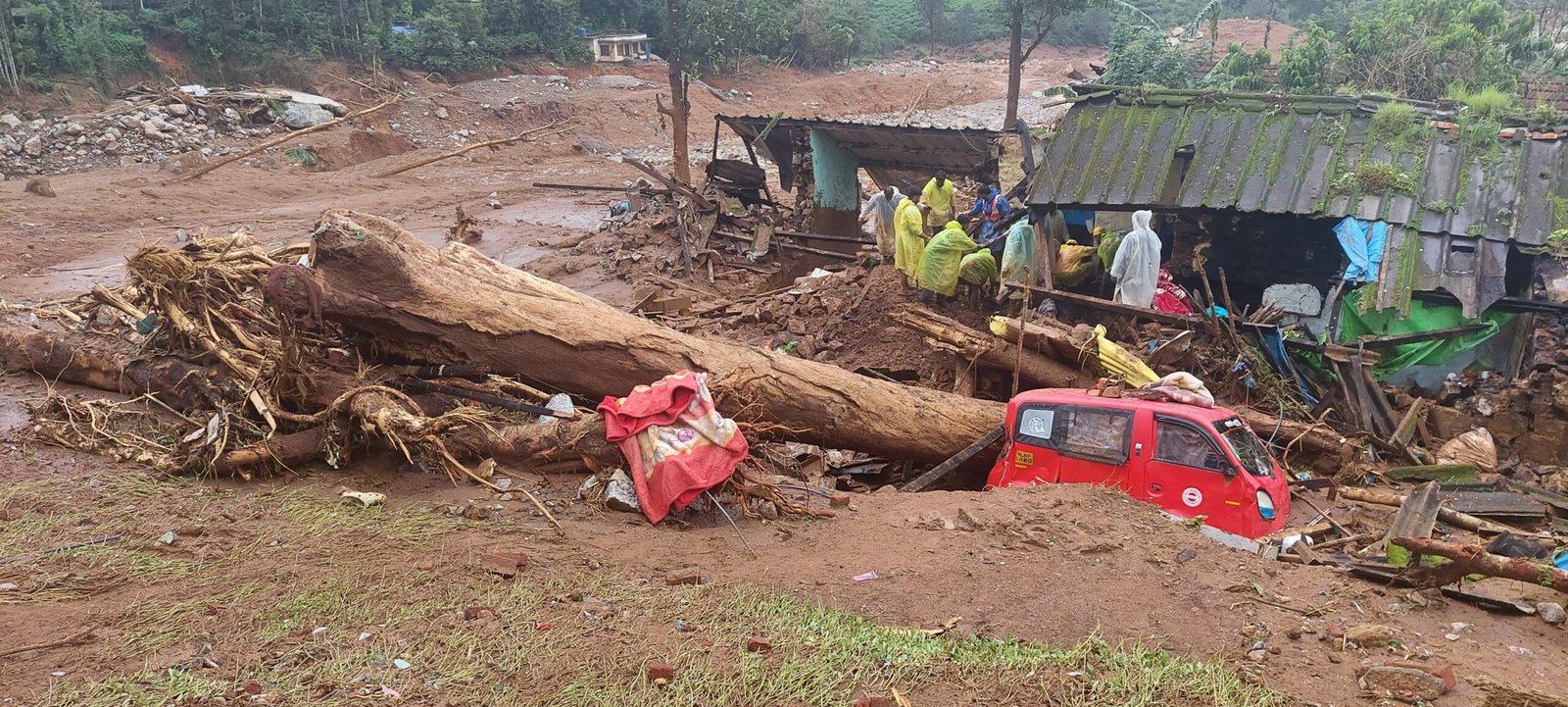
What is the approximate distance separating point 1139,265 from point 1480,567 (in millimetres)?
6075

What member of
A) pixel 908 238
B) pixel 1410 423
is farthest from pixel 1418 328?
pixel 908 238

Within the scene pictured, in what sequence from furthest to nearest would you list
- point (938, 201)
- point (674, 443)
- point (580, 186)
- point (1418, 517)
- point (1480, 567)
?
1. point (580, 186)
2. point (938, 201)
3. point (1418, 517)
4. point (674, 443)
5. point (1480, 567)

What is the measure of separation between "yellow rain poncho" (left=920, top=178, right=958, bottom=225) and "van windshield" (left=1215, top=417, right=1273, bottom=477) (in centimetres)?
817

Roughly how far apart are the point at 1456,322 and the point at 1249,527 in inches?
195

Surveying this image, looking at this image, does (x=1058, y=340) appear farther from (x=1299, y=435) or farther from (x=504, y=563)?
(x=504, y=563)

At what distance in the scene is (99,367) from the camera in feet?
27.8

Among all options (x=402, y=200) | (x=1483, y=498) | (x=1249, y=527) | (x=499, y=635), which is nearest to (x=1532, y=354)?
(x=1483, y=498)

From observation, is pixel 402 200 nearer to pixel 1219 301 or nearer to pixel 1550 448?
pixel 1219 301

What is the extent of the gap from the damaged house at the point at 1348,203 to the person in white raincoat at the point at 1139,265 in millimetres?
790

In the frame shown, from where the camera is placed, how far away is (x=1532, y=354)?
986 centimetres

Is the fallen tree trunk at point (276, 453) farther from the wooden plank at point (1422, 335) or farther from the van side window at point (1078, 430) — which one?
the wooden plank at point (1422, 335)

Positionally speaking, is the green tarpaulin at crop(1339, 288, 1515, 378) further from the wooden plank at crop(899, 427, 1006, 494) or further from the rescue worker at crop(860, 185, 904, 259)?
the rescue worker at crop(860, 185, 904, 259)

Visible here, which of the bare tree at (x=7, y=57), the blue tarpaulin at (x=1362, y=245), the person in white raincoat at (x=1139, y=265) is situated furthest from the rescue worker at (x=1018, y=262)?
the bare tree at (x=7, y=57)

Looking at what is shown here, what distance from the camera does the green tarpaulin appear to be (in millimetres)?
10156
